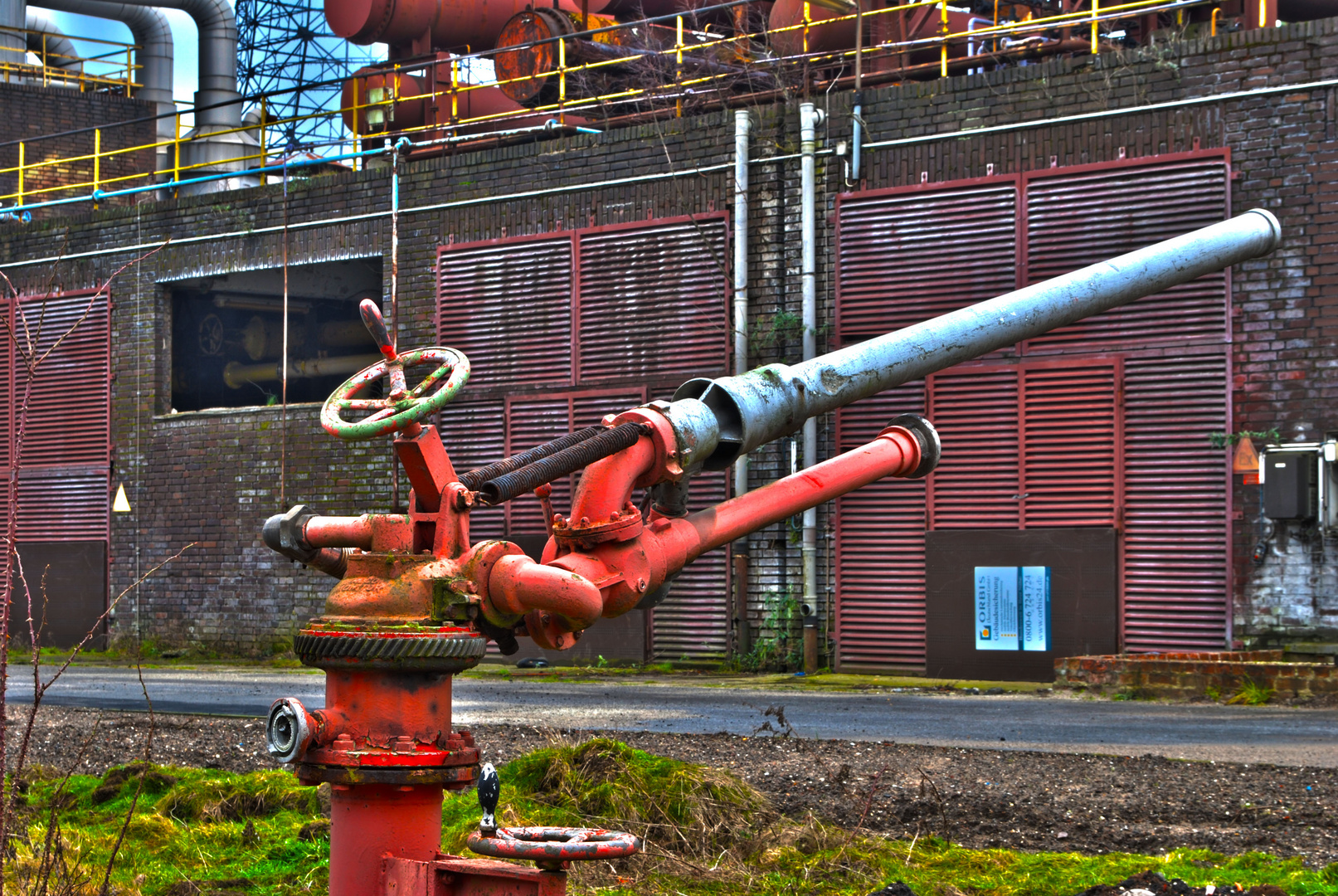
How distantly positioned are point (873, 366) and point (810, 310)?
8.80 m

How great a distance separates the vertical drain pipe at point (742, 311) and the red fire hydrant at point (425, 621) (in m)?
10.3

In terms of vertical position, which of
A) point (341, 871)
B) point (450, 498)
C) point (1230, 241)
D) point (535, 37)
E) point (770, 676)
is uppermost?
point (535, 37)

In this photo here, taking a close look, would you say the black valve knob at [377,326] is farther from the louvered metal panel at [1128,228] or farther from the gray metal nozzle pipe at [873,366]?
the louvered metal panel at [1128,228]

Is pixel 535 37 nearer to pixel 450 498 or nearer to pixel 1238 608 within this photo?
pixel 1238 608

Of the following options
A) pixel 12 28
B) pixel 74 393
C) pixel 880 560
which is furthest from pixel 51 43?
pixel 880 560

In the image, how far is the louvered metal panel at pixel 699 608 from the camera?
46.9 ft

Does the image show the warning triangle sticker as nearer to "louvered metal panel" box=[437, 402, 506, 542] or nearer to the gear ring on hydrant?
"louvered metal panel" box=[437, 402, 506, 542]

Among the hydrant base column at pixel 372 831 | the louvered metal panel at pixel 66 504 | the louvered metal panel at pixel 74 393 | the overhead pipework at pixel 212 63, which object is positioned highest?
the overhead pipework at pixel 212 63

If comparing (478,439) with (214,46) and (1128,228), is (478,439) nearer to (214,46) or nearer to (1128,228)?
(1128,228)

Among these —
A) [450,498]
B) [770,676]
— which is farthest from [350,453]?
[450,498]

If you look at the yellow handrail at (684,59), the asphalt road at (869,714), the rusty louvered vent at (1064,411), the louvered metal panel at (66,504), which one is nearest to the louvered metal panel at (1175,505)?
the rusty louvered vent at (1064,411)

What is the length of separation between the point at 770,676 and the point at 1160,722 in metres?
4.87

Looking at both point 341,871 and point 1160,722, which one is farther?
point 1160,722

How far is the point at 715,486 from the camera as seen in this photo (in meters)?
14.5
